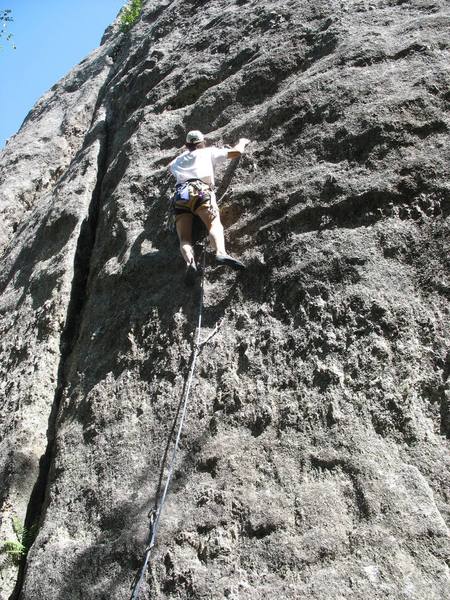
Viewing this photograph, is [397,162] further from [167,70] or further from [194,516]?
[167,70]

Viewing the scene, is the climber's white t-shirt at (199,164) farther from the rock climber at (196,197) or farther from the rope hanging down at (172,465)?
the rope hanging down at (172,465)

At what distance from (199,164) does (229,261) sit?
122 centimetres

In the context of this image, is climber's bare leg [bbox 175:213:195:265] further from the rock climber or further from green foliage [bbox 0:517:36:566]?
green foliage [bbox 0:517:36:566]

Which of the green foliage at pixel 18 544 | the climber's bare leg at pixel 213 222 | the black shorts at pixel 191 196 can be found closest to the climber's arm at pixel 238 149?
the black shorts at pixel 191 196

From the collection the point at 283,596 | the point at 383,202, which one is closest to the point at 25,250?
the point at 383,202

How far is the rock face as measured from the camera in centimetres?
339

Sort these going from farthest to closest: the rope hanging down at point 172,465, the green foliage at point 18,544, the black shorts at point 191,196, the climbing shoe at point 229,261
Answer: the black shorts at point 191,196, the climbing shoe at point 229,261, the green foliage at point 18,544, the rope hanging down at point 172,465

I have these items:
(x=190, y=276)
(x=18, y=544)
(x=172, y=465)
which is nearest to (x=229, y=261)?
(x=190, y=276)

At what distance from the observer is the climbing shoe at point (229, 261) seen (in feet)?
15.0

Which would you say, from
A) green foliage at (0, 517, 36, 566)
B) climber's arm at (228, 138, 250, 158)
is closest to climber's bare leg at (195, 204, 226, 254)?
climber's arm at (228, 138, 250, 158)

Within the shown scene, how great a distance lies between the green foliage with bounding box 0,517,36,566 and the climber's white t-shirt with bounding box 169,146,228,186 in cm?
322

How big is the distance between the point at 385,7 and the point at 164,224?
340 centimetres

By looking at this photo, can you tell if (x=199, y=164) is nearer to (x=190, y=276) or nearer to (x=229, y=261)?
(x=190, y=276)

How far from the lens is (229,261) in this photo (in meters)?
4.57
